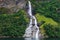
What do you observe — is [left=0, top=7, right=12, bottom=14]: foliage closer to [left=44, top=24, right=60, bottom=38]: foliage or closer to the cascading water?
the cascading water

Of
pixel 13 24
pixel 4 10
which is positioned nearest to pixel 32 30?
pixel 13 24

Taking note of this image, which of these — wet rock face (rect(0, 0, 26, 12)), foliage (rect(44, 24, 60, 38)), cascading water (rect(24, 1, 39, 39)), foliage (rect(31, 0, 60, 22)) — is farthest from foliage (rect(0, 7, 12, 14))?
foliage (rect(44, 24, 60, 38))

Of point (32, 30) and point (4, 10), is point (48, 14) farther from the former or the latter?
point (4, 10)

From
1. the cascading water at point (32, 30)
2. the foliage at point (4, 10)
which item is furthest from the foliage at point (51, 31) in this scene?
the foliage at point (4, 10)

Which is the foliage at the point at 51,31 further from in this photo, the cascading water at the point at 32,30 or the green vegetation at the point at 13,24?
the green vegetation at the point at 13,24

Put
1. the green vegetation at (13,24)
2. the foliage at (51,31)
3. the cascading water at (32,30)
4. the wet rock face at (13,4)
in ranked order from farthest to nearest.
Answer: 1. the wet rock face at (13,4)
2. the green vegetation at (13,24)
3. the foliage at (51,31)
4. the cascading water at (32,30)

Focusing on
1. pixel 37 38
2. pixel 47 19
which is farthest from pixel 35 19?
pixel 37 38
